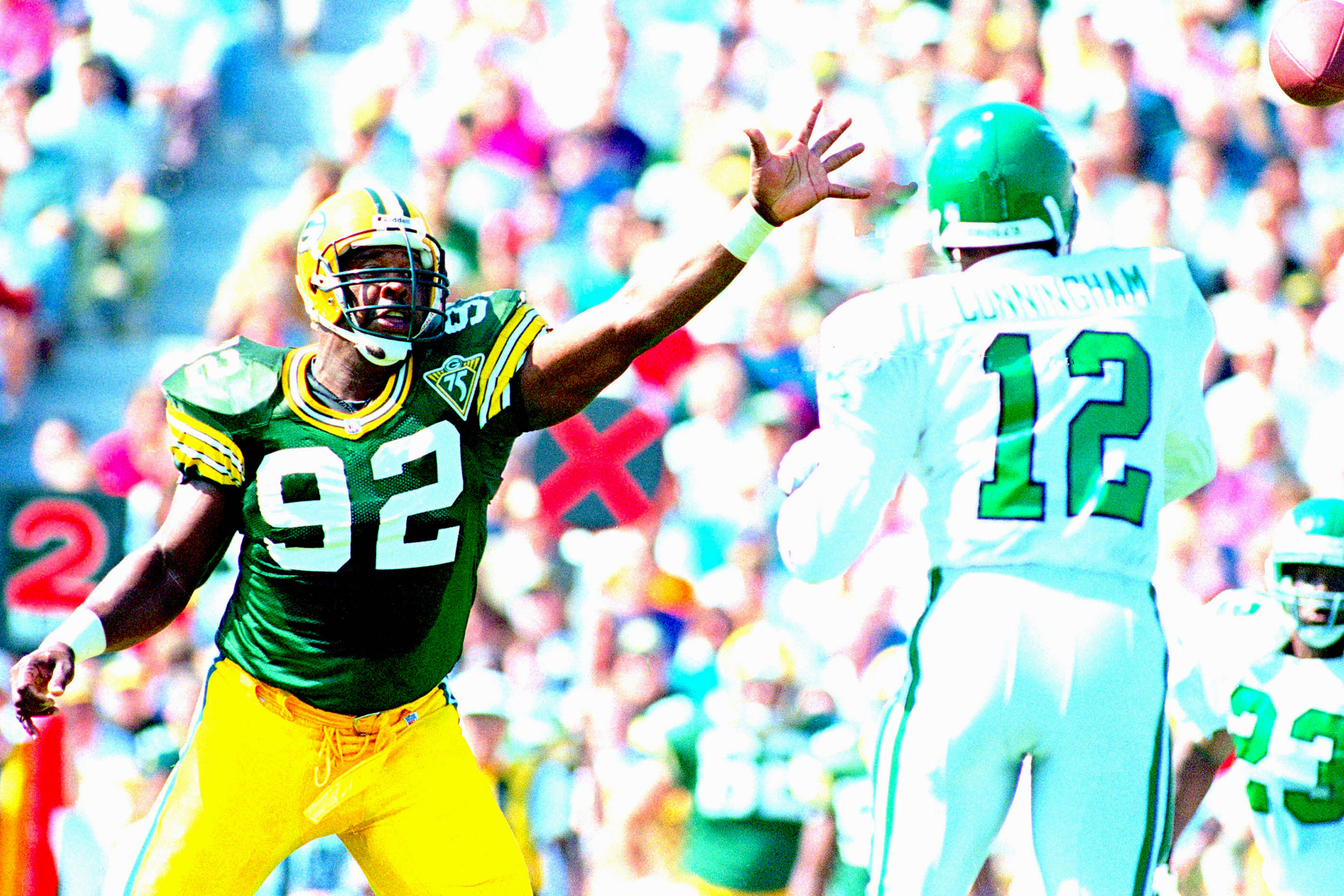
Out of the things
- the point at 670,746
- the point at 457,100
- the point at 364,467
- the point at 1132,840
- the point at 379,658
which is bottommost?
the point at 670,746

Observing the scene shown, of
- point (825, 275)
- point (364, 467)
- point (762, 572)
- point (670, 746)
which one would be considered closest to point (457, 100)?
point (825, 275)

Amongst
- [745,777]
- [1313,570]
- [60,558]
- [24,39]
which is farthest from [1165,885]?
[24,39]

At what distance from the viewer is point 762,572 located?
7.26 meters

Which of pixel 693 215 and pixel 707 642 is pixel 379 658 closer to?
pixel 707 642

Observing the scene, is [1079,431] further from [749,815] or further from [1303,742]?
[749,815]

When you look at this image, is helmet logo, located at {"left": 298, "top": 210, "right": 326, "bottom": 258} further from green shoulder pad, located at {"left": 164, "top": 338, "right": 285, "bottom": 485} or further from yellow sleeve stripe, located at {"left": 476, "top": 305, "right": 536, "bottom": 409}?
yellow sleeve stripe, located at {"left": 476, "top": 305, "right": 536, "bottom": 409}

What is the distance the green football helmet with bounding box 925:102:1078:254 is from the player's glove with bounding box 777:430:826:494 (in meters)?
0.44

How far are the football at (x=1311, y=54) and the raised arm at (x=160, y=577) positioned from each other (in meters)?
2.73

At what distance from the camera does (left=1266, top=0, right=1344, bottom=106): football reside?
457cm

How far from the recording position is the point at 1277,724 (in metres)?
4.31

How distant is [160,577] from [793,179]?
1.51m

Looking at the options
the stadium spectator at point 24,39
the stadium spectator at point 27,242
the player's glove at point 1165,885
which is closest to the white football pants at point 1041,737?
the player's glove at point 1165,885

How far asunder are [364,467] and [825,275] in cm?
454

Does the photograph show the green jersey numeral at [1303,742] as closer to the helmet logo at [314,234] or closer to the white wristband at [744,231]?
the white wristband at [744,231]
